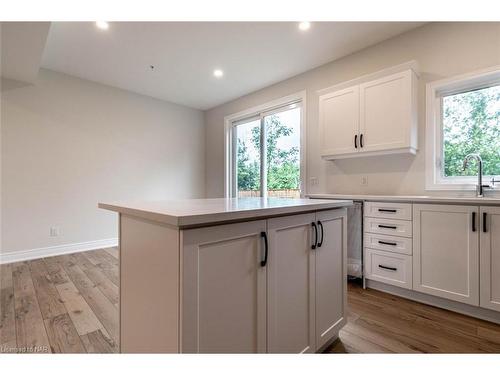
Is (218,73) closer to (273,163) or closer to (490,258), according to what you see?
(273,163)

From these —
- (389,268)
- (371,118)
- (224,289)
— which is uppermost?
(371,118)

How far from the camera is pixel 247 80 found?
153 inches

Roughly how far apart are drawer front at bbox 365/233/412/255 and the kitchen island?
1.16 metres

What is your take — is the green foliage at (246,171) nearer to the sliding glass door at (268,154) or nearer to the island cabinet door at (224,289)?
the sliding glass door at (268,154)

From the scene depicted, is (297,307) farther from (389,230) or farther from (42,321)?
(42,321)

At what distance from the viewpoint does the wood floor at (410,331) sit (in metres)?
1.56

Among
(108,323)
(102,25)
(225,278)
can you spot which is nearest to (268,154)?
(102,25)

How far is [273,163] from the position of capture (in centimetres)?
417

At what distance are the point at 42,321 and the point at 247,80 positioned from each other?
366cm

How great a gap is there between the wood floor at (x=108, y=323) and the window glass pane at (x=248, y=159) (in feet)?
7.99

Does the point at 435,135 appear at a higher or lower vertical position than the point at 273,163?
higher

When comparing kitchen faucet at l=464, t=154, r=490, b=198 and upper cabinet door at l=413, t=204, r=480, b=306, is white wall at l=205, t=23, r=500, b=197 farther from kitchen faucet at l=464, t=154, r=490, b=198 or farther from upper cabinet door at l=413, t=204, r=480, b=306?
upper cabinet door at l=413, t=204, r=480, b=306

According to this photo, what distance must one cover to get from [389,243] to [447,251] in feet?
1.40

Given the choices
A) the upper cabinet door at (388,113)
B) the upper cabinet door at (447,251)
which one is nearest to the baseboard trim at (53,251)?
the upper cabinet door at (388,113)
